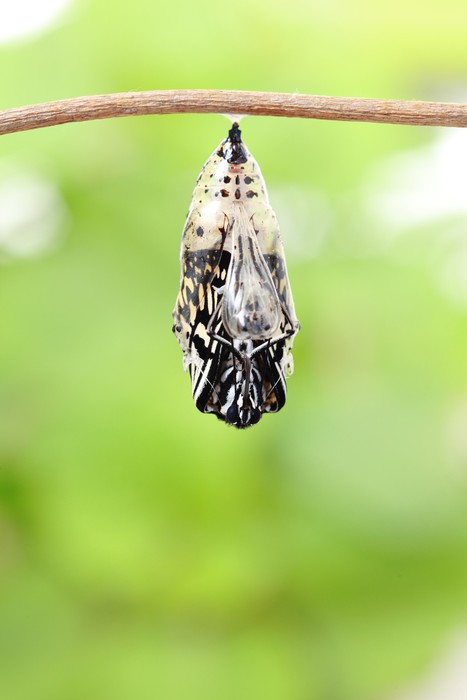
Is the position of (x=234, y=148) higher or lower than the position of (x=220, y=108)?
higher

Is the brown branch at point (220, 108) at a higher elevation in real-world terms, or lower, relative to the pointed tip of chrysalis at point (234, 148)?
lower

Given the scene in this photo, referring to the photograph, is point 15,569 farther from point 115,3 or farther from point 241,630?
point 115,3

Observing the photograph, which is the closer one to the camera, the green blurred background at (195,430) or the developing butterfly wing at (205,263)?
the developing butterfly wing at (205,263)

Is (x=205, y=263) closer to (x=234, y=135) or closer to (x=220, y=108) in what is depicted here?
(x=234, y=135)

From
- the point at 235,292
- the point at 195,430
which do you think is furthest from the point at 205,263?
the point at 195,430

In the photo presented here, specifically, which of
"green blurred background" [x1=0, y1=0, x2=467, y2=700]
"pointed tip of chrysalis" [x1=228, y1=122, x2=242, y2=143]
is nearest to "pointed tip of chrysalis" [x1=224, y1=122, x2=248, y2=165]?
"pointed tip of chrysalis" [x1=228, y1=122, x2=242, y2=143]

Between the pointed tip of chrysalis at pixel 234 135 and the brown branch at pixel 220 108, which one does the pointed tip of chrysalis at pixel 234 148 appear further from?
the brown branch at pixel 220 108

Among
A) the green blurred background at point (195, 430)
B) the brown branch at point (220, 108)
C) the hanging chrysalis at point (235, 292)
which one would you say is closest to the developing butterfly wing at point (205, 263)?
the hanging chrysalis at point (235, 292)
